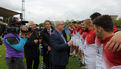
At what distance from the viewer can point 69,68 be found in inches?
244

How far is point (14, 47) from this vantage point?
276 centimetres

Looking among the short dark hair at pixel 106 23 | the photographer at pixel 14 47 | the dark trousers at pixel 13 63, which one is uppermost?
the short dark hair at pixel 106 23

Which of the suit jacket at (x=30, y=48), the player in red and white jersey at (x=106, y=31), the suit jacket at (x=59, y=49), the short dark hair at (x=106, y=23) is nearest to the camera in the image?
the player in red and white jersey at (x=106, y=31)

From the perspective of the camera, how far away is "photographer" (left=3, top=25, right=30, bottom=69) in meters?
2.74

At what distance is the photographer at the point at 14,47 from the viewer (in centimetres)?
274

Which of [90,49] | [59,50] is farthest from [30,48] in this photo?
[90,49]

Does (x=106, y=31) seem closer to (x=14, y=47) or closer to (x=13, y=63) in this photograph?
(x=14, y=47)

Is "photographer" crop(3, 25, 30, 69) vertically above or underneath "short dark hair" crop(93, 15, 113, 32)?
underneath

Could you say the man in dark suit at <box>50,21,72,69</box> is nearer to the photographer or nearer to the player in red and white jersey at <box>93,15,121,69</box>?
the photographer

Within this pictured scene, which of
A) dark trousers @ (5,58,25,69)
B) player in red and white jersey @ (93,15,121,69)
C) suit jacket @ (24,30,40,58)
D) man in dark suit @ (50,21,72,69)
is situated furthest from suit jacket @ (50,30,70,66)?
player in red and white jersey @ (93,15,121,69)

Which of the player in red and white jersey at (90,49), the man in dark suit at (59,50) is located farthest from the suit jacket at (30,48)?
the player in red and white jersey at (90,49)

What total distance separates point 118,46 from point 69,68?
205 inches

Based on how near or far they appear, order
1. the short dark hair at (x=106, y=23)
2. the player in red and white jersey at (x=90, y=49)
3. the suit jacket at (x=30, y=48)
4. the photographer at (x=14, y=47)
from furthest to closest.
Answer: the suit jacket at (x=30, y=48), the player in red and white jersey at (x=90, y=49), the photographer at (x=14, y=47), the short dark hair at (x=106, y=23)

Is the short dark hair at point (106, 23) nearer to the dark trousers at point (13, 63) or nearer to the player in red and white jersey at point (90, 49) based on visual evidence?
the player in red and white jersey at point (90, 49)
